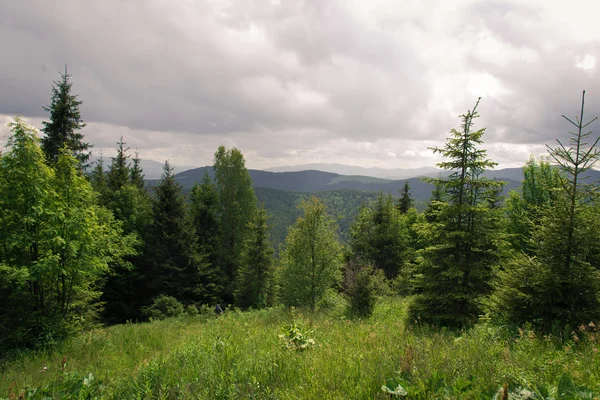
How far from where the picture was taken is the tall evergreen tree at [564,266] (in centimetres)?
650

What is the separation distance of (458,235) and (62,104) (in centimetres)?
2529

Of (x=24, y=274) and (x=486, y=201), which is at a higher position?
(x=486, y=201)

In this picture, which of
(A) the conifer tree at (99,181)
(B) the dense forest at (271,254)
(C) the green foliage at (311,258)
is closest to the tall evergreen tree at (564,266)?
(B) the dense forest at (271,254)

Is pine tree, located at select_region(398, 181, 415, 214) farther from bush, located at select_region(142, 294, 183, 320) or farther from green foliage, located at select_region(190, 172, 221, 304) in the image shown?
bush, located at select_region(142, 294, 183, 320)

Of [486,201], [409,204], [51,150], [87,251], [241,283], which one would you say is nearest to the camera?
[486,201]

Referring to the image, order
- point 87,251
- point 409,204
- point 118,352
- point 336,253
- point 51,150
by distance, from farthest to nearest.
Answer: point 409,204 → point 51,150 → point 336,253 → point 87,251 → point 118,352

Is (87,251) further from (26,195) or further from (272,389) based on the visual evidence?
(272,389)

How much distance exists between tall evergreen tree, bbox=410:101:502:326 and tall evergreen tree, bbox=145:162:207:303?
18.3 m

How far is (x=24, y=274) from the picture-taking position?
9.34 meters

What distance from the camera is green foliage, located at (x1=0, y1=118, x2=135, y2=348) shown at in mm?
9992

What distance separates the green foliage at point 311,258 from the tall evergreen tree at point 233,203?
38.8ft

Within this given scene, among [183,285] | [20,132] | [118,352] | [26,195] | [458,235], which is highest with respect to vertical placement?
[20,132]

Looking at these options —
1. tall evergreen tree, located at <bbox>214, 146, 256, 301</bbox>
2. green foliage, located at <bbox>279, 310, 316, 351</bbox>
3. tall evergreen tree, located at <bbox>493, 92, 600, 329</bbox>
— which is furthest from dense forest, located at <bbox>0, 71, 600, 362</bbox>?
green foliage, located at <bbox>279, 310, 316, 351</bbox>

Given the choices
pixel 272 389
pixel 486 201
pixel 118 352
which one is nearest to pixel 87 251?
pixel 118 352
